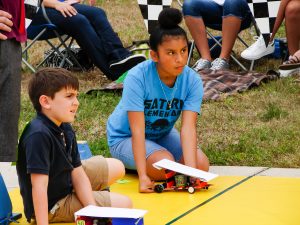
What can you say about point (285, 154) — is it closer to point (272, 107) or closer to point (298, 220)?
point (272, 107)

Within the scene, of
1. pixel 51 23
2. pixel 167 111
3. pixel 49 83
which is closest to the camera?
pixel 49 83

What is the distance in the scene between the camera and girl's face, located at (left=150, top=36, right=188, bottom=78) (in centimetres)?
422

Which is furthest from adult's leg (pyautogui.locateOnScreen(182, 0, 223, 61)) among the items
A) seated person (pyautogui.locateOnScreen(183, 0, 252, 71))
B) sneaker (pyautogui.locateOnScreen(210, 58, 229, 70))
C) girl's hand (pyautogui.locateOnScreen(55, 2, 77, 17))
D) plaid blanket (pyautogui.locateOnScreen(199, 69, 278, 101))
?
girl's hand (pyautogui.locateOnScreen(55, 2, 77, 17))

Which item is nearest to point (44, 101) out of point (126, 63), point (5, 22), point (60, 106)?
point (60, 106)

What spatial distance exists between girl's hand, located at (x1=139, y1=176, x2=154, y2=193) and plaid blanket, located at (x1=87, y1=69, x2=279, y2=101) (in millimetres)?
2124

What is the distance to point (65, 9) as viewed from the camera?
7.16m

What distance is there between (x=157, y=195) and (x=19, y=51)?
106 centimetres

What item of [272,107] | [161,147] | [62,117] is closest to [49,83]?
[62,117]

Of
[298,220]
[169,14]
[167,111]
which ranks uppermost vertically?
[169,14]

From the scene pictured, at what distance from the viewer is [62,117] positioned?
344 centimetres

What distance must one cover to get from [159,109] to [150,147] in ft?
0.75

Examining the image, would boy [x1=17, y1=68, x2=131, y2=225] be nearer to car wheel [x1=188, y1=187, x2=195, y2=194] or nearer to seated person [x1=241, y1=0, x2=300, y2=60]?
car wheel [x1=188, y1=187, x2=195, y2=194]

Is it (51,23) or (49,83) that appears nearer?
(49,83)

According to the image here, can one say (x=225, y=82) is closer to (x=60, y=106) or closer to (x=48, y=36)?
(x=48, y=36)
